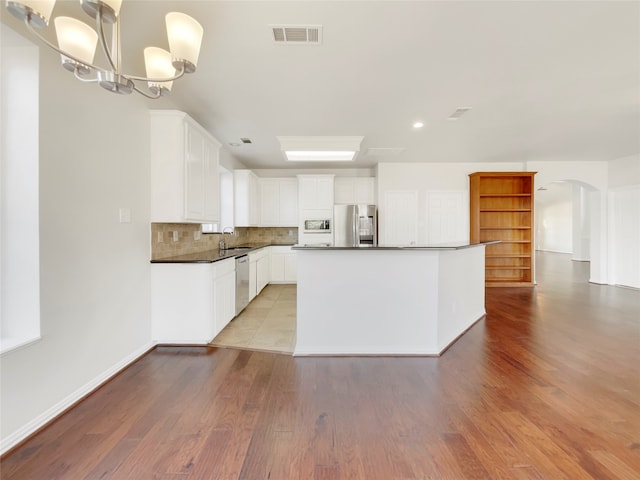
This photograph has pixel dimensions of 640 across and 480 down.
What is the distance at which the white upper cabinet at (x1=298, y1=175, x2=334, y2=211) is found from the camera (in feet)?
19.7

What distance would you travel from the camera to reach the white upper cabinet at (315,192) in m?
6.01

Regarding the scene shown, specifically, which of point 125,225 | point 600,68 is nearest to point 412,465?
point 125,225

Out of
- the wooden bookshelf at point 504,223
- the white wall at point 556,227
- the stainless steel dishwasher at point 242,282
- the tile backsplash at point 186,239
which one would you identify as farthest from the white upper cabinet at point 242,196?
the white wall at point 556,227

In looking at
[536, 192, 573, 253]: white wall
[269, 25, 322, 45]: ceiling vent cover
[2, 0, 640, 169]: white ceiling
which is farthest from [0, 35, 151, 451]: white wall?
[536, 192, 573, 253]: white wall

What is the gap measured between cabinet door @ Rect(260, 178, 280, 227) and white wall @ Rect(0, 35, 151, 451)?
11.8 ft

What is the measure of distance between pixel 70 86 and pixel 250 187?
374 centimetres

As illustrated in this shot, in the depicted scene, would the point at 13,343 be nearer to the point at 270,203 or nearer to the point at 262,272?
the point at 262,272

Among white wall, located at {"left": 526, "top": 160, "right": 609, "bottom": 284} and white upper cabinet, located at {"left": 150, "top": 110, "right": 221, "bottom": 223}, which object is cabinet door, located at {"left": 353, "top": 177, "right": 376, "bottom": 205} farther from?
white upper cabinet, located at {"left": 150, "top": 110, "right": 221, "bottom": 223}

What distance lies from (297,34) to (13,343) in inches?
105

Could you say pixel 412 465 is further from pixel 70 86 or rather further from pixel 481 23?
pixel 70 86

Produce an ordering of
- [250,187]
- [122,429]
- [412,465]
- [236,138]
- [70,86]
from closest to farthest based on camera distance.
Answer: [412,465] < [122,429] < [70,86] < [236,138] < [250,187]

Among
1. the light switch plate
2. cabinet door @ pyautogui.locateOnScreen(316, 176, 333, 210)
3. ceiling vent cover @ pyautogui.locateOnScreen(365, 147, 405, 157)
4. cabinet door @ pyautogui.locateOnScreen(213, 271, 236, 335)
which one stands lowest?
cabinet door @ pyautogui.locateOnScreen(213, 271, 236, 335)

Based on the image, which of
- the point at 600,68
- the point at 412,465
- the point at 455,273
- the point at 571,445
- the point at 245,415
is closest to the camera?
the point at 412,465

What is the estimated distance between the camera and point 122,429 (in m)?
1.76
